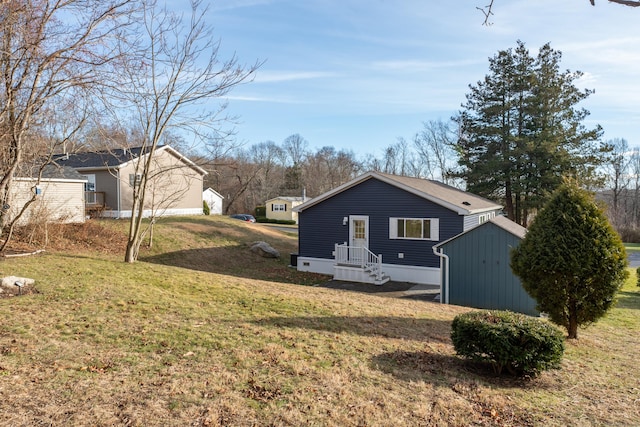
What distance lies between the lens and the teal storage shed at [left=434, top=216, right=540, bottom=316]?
40.6 feet

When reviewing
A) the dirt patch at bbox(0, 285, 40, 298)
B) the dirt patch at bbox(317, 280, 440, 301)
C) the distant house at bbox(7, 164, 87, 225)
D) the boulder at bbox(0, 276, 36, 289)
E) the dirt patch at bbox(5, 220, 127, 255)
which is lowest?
the dirt patch at bbox(317, 280, 440, 301)

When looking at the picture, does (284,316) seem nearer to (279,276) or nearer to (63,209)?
(279,276)

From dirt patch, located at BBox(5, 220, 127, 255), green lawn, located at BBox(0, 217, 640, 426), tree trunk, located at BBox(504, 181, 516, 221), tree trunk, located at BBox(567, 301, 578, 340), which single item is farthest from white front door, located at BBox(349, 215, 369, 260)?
tree trunk, located at BBox(504, 181, 516, 221)

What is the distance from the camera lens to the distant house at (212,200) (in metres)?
44.5

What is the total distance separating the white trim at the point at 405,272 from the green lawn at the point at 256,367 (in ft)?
22.1

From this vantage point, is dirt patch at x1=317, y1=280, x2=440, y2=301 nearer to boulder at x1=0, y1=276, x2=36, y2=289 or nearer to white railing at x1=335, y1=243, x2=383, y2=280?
white railing at x1=335, y1=243, x2=383, y2=280

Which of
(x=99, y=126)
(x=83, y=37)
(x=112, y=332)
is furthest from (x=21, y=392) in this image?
(x=99, y=126)

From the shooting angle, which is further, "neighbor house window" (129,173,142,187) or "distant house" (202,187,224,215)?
"distant house" (202,187,224,215)

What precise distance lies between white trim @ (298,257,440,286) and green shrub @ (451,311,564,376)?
10309mm

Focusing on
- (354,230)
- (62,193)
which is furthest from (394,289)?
(62,193)

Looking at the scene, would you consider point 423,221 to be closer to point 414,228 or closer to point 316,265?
point 414,228

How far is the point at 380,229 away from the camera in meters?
17.6

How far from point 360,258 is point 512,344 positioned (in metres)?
11.9

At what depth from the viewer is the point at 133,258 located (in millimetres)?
13898
